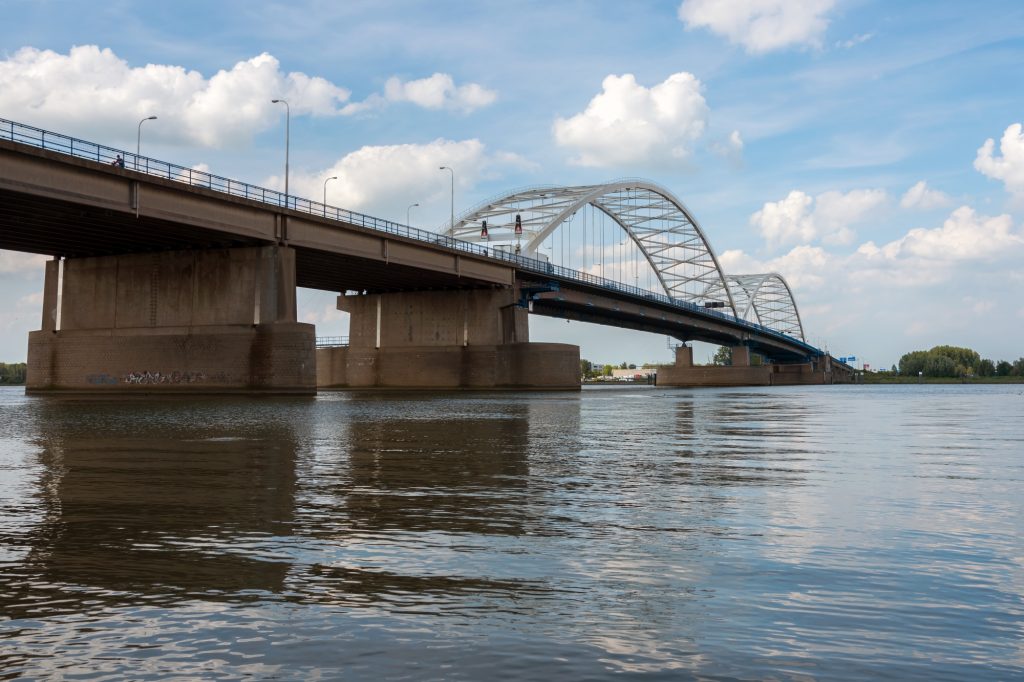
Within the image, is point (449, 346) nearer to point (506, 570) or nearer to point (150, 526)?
point (150, 526)

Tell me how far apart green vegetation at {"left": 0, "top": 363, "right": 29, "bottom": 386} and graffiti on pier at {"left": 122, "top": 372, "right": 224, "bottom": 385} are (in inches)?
5708

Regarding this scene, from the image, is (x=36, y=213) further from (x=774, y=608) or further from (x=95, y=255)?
(x=774, y=608)

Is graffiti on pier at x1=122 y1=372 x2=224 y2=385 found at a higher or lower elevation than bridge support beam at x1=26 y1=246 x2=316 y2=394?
lower

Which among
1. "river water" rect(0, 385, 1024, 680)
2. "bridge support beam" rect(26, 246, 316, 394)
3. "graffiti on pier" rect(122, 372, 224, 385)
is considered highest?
"bridge support beam" rect(26, 246, 316, 394)

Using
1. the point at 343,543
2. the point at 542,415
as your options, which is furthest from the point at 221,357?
the point at 343,543

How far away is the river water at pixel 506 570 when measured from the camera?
4.82 meters

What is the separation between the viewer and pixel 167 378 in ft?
180

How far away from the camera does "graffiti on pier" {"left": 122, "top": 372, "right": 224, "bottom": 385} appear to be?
54.3m

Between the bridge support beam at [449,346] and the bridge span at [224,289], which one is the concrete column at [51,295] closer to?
the bridge span at [224,289]

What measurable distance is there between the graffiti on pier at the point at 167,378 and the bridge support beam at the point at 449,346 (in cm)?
2996

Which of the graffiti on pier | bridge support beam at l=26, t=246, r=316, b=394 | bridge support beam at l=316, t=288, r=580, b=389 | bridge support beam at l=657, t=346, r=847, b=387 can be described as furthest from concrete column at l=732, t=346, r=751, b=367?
the graffiti on pier

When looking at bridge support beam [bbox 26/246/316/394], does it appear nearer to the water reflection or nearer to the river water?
the water reflection

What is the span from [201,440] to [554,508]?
505 inches

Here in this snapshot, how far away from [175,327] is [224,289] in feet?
12.6
